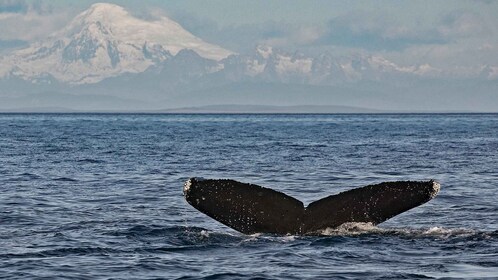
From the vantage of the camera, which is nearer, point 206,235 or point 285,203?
point 285,203

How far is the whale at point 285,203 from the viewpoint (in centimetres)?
1283

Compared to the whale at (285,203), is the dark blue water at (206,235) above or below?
below

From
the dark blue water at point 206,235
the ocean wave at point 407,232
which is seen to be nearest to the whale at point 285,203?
the ocean wave at point 407,232

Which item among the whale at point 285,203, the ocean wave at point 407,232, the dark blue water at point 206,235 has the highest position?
the whale at point 285,203

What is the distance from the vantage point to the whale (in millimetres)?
12828

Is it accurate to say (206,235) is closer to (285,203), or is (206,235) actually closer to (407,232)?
(285,203)

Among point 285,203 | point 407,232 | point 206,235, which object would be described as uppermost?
point 285,203

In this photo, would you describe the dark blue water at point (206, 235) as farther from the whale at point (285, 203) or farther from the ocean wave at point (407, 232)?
the whale at point (285, 203)

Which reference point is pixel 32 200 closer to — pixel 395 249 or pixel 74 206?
pixel 74 206

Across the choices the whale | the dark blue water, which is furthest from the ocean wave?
the whale

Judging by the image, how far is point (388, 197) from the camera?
511 inches

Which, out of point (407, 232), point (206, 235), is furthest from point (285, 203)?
point (407, 232)

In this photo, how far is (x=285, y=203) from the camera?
13.2 meters

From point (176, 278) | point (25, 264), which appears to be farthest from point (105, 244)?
point (176, 278)
